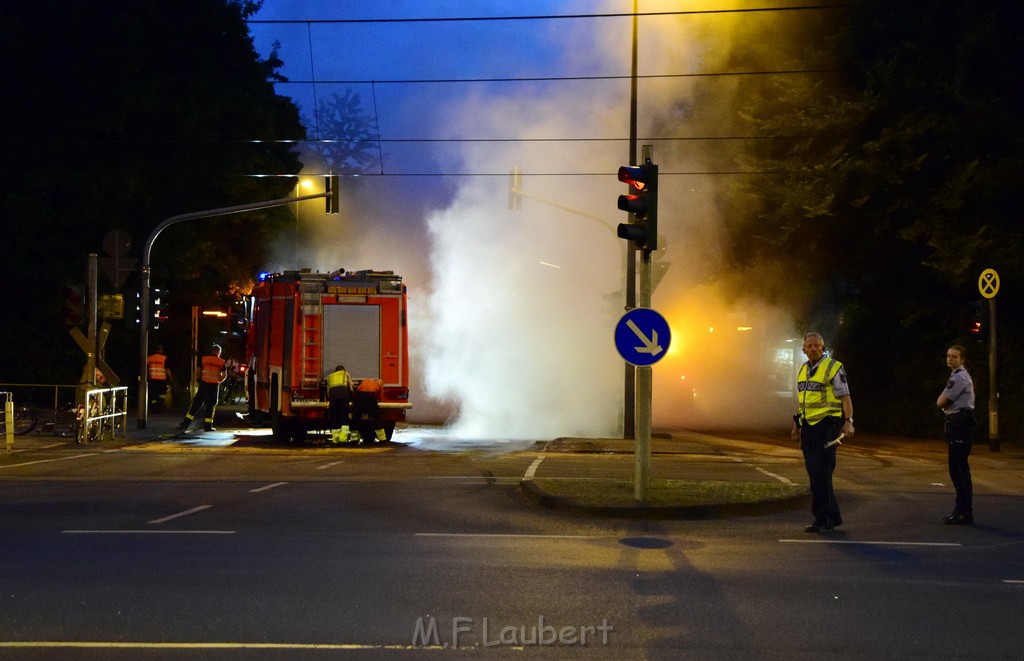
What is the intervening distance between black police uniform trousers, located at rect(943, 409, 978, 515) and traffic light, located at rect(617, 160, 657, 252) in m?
3.32

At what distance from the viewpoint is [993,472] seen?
58.2ft

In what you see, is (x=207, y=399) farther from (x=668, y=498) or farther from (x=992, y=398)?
(x=992, y=398)

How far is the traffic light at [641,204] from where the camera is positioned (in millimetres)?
11977

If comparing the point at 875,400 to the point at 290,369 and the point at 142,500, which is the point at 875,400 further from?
the point at 142,500

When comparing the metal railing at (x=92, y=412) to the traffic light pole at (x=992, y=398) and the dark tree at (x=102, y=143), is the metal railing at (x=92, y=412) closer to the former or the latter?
the dark tree at (x=102, y=143)

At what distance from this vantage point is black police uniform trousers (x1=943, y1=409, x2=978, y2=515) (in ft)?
36.8

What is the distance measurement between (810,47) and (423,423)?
13.1m

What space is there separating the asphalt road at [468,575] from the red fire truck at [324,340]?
7.07 metres

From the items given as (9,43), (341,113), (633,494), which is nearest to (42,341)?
(9,43)

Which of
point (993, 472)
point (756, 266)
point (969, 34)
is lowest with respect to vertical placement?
point (993, 472)

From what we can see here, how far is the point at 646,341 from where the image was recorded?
12047 mm

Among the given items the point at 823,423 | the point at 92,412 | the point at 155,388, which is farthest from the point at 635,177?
the point at 155,388

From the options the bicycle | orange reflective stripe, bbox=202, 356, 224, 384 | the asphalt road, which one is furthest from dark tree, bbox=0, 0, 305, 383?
the asphalt road

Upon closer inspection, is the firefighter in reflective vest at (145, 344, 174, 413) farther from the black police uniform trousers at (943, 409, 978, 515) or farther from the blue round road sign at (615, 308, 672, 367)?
the black police uniform trousers at (943, 409, 978, 515)
